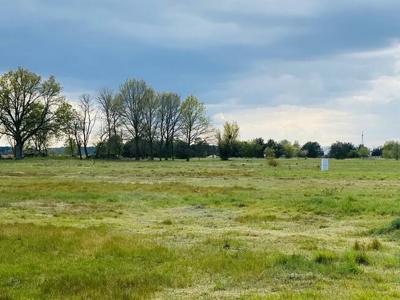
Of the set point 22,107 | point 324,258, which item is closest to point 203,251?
point 324,258

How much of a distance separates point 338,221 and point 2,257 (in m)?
12.4

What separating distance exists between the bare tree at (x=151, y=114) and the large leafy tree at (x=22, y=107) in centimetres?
2243

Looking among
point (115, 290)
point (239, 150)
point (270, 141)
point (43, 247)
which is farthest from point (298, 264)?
point (270, 141)

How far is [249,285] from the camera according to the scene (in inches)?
374

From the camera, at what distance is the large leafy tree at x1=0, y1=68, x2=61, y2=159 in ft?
322

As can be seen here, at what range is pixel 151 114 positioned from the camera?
11744 cm

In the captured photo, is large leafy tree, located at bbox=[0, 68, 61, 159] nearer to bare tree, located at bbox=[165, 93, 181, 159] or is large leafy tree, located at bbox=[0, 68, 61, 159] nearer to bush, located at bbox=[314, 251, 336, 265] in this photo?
bare tree, located at bbox=[165, 93, 181, 159]

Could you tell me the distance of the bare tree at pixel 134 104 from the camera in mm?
115688

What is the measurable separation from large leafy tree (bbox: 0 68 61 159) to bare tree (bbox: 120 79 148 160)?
1856 cm

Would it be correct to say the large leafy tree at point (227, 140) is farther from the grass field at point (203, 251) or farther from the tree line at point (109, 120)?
the grass field at point (203, 251)

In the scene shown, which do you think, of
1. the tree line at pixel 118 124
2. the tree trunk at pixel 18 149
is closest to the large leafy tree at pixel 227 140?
the tree line at pixel 118 124

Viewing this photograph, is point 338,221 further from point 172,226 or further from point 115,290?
point 115,290

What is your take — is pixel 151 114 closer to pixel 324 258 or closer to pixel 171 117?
pixel 171 117

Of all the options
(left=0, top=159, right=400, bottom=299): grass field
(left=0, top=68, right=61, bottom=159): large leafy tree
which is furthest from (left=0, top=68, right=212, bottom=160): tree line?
(left=0, top=159, right=400, bottom=299): grass field
